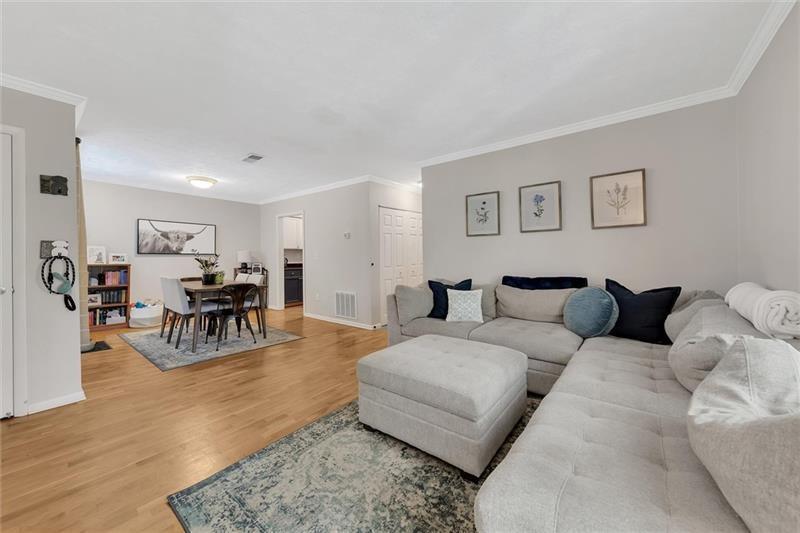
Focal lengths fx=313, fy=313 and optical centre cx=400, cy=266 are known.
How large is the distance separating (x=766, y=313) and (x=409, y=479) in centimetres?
191

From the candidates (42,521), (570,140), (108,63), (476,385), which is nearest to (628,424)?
(476,385)

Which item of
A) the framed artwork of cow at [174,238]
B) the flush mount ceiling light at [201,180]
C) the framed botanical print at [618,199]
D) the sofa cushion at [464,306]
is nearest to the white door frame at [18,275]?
the flush mount ceiling light at [201,180]

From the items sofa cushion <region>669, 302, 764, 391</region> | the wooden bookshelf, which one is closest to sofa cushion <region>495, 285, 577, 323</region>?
sofa cushion <region>669, 302, 764, 391</region>

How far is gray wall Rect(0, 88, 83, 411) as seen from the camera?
2305 millimetres

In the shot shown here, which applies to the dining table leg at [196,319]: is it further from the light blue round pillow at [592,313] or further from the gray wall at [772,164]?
the gray wall at [772,164]

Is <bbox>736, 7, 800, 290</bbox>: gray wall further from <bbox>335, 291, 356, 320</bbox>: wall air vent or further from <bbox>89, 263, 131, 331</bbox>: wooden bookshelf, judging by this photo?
<bbox>89, 263, 131, 331</bbox>: wooden bookshelf

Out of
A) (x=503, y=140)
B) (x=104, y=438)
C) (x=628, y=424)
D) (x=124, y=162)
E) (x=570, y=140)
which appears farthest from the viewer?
(x=124, y=162)

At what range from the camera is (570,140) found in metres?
3.14

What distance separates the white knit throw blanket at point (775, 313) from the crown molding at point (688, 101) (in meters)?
1.53

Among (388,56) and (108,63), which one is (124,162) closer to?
(108,63)

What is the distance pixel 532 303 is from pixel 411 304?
119 cm

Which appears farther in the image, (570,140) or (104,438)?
(570,140)

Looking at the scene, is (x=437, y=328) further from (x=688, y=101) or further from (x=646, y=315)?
→ (x=688, y=101)

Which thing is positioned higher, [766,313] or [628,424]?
[766,313]
